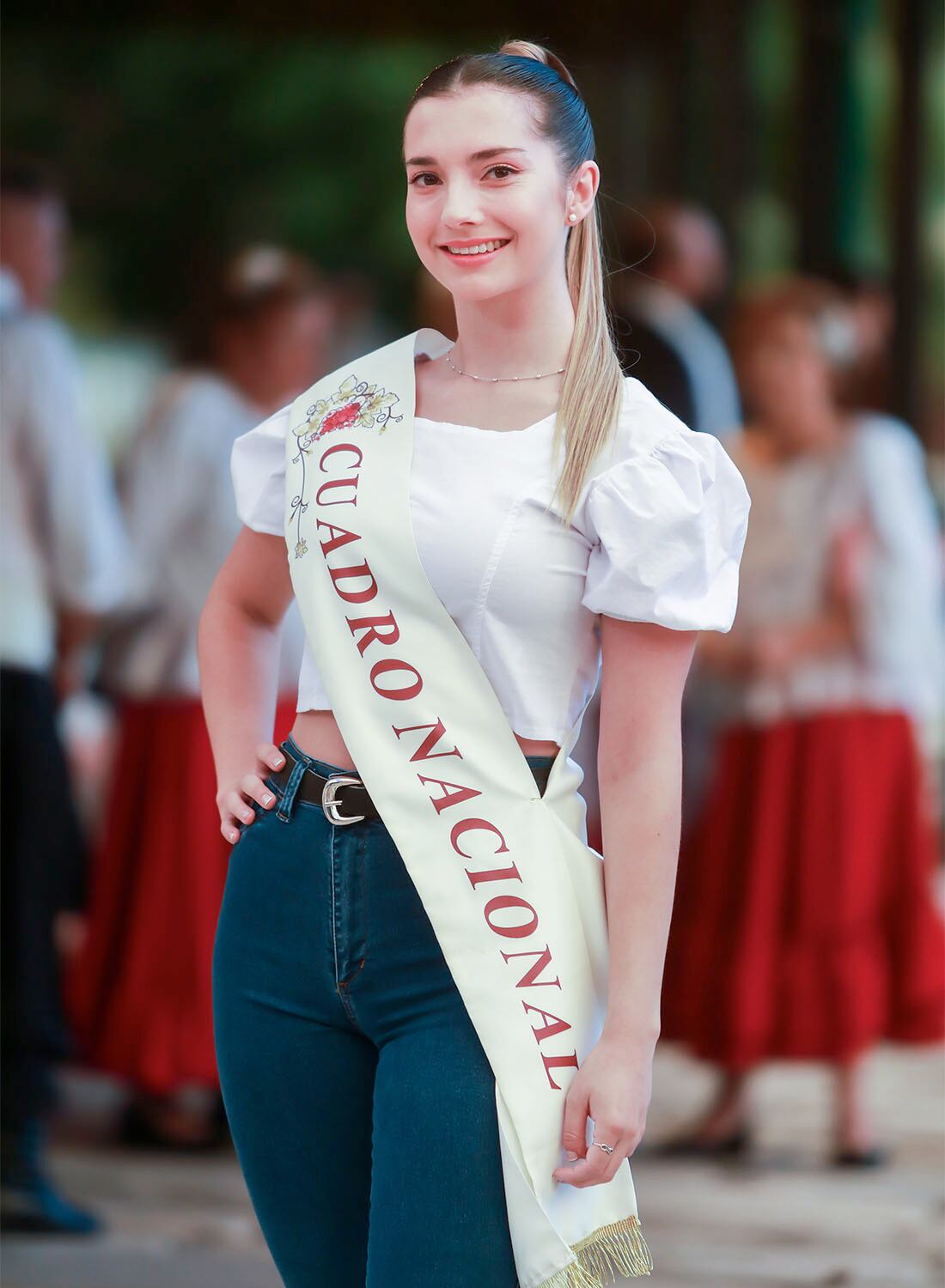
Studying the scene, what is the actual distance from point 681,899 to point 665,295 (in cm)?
122

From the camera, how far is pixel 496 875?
1.27 m

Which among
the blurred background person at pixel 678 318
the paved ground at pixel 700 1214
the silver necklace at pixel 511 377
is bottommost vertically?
the paved ground at pixel 700 1214

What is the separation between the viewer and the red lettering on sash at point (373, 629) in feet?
4.19

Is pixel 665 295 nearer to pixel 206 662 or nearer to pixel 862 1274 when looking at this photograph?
pixel 862 1274

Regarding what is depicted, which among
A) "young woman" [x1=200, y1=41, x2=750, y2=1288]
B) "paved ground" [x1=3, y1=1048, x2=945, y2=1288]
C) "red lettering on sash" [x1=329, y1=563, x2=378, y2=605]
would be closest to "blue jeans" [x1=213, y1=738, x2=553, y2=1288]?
"young woman" [x1=200, y1=41, x2=750, y2=1288]

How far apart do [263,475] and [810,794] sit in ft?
6.94

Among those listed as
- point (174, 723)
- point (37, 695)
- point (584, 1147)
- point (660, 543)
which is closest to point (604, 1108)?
point (584, 1147)

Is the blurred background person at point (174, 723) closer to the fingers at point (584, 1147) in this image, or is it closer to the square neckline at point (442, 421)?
the square neckline at point (442, 421)

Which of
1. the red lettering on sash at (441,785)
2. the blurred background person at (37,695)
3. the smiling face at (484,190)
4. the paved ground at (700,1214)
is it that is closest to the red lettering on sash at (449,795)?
the red lettering on sash at (441,785)

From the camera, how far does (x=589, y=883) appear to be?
1.29 meters

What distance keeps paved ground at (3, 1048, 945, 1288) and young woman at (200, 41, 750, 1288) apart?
143cm

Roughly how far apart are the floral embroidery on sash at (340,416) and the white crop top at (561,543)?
1.5 inches

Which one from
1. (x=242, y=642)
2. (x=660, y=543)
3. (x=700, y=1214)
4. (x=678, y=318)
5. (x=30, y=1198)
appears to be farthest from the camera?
(x=678, y=318)

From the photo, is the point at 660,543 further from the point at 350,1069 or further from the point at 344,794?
the point at 350,1069
